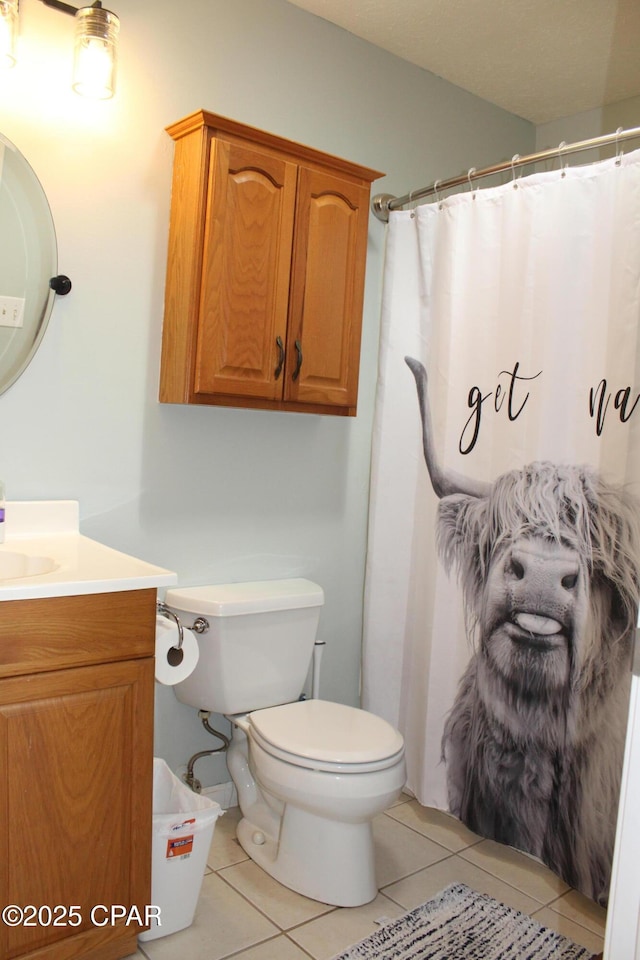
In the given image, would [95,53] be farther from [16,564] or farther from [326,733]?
[326,733]

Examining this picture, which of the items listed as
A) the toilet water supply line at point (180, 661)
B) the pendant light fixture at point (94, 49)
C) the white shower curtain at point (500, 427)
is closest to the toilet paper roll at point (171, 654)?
the toilet water supply line at point (180, 661)

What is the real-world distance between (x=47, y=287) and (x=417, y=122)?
4.98 ft

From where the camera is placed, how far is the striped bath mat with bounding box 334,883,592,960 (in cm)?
188

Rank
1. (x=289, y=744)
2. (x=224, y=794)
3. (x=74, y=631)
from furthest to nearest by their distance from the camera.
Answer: (x=224, y=794)
(x=289, y=744)
(x=74, y=631)

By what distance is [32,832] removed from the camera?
155 centimetres

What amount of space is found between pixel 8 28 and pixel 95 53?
0.19 metres

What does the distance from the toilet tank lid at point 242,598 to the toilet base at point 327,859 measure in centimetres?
54

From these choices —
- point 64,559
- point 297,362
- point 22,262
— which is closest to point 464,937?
point 64,559

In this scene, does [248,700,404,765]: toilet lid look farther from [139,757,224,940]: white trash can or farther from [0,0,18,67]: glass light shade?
[0,0,18,67]: glass light shade

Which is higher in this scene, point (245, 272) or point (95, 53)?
A: point (95, 53)

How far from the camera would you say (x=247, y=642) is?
7.46 ft

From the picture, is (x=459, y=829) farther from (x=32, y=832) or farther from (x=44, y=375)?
(x=44, y=375)

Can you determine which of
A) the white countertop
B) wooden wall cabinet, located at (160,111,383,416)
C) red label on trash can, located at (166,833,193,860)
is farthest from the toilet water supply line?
wooden wall cabinet, located at (160,111,383,416)

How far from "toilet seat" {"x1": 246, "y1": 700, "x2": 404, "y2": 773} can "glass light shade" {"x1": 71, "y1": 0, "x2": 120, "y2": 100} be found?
1653 mm
